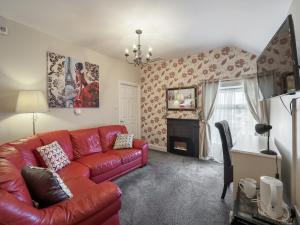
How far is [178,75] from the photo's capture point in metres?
4.41

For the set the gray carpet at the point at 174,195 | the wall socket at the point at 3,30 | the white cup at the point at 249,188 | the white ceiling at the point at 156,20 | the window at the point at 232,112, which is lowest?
the gray carpet at the point at 174,195

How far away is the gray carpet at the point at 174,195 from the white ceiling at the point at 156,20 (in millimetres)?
2504

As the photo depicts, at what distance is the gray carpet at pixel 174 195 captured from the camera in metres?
1.93

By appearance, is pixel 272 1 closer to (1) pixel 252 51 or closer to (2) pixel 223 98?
(1) pixel 252 51

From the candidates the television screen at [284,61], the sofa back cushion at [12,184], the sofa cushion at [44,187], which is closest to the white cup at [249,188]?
the television screen at [284,61]

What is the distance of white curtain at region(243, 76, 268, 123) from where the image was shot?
3.18 m

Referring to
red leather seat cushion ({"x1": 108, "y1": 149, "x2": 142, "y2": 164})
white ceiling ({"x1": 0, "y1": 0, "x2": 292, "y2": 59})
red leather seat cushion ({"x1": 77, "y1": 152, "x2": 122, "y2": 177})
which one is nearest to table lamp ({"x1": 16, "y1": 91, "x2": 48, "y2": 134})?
red leather seat cushion ({"x1": 77, "y1": 152, "x2": 122, "y2": 177})

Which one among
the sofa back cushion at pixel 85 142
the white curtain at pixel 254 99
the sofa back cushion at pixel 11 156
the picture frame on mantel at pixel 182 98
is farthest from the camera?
the picture frame on mantel at pixel 182 98

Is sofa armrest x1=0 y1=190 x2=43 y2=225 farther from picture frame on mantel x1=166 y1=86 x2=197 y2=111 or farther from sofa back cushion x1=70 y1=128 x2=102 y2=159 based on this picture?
picture frame on mantel x1=166 y1=86 x2=197 y2=111

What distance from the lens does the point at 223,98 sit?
12.4ft

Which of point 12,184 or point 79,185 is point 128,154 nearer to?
point 79,185

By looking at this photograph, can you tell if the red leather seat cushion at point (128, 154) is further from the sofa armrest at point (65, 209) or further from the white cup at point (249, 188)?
the white cup at point (249, 188)

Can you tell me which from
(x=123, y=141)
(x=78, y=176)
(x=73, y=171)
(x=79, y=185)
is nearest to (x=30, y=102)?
(x=73, y=171)

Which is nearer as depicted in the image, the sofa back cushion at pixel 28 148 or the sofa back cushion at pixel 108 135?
the sofa back cushion at pixel 28 148
